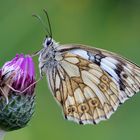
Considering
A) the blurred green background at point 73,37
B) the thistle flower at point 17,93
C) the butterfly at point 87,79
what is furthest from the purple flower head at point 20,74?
the blurred green background at point 73,37

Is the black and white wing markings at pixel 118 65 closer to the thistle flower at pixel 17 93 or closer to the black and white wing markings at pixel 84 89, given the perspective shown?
the black and white wing markings at pixel 84 89

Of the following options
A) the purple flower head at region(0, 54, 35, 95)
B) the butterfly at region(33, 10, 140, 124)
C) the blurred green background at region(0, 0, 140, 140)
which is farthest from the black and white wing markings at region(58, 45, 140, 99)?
the blurred green background at region(0, 0, 140, 140)

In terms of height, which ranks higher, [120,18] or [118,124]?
[120,18]

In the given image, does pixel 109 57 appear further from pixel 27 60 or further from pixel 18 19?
pixel 18 19

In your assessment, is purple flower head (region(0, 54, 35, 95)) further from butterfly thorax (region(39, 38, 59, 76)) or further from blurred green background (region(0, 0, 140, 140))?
blurred green background (region(0, 0, 140, 140))

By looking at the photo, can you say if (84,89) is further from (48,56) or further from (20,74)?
(20,74)

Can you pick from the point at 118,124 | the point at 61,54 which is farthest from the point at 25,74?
the point at 118,124
